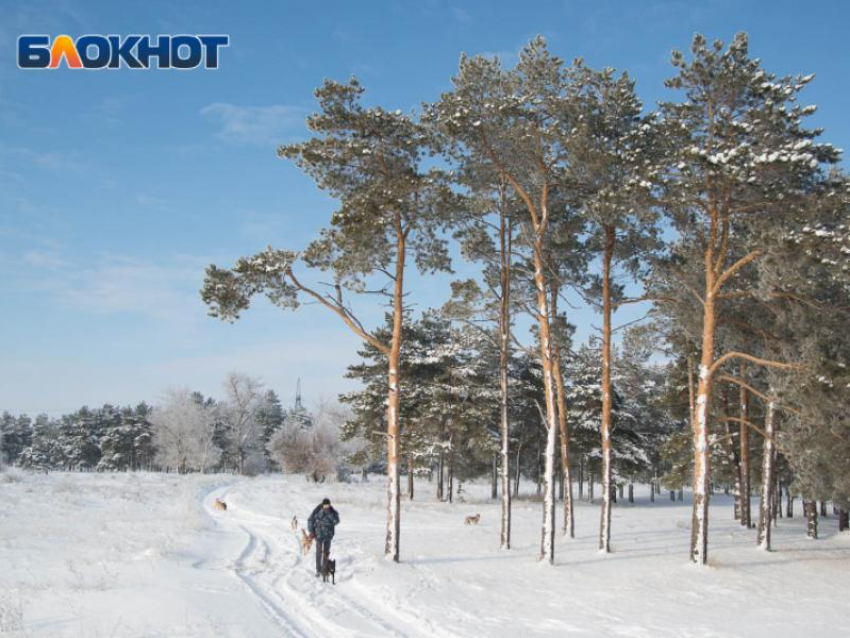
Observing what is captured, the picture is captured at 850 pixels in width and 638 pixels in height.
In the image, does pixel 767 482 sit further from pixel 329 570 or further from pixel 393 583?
pixel 329 570

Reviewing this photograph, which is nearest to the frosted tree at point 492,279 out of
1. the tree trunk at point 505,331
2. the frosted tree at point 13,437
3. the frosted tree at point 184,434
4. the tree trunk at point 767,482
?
the tree trunk at point 505,331

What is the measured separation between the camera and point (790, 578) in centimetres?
1616

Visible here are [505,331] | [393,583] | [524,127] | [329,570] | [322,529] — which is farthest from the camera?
[505,331]

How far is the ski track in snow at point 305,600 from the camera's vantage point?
9445mm

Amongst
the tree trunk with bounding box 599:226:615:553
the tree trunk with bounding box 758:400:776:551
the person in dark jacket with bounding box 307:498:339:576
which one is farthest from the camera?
the tree trunk with bounding box 758:400:776:551

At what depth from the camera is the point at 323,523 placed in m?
14.2

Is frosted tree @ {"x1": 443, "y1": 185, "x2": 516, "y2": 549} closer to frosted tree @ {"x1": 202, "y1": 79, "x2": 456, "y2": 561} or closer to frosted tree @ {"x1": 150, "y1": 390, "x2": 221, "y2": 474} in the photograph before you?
frosted tree @ {"x1": 202, "y1": 79, "x2": 456, "y2": 561}

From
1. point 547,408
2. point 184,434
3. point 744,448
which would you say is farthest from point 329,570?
point 184,434

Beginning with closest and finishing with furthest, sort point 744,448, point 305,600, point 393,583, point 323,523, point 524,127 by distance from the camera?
point 305,600 < point 393,583 < point 323,523 < point 524,127 < point 744,448

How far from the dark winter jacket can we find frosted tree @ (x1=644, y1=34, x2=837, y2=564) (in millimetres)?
9682

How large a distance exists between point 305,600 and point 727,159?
12.8 meters

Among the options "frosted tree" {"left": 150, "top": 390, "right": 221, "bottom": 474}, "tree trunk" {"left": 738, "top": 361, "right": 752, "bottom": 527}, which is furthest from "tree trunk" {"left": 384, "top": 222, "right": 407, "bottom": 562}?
"frosted tree" {"left": 150, "top": 390, "right": 221, "bottom": 474}

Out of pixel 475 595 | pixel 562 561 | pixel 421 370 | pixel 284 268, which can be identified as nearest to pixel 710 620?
pixel 475 595

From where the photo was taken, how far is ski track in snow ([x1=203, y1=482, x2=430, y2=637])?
9445 mm
